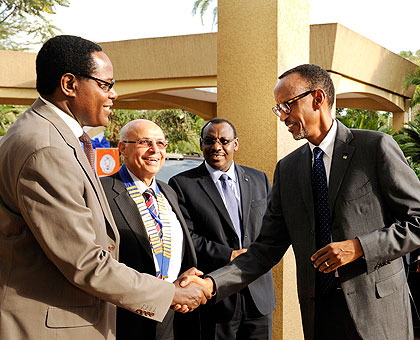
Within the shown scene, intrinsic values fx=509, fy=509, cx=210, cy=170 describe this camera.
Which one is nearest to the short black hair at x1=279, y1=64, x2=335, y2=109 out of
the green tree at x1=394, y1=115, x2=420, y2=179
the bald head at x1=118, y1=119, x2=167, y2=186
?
the bald head at x1=118, y1=119, x2=167, y2=186

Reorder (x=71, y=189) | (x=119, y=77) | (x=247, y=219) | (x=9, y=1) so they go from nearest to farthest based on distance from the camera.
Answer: (x=71, y=189) < (x=247, y=219) < (x=119, y=77) < (x=9, y=1)

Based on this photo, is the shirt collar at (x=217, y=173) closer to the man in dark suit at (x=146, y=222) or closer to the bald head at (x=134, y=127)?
the man in dark suit at (x=146, y=222)

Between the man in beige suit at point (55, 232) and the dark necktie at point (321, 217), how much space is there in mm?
1007

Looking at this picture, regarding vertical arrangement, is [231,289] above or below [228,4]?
below

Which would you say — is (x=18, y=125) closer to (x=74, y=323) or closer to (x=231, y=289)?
(x=74, y=323)

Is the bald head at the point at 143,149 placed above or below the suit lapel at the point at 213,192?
above

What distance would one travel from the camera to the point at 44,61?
7.27ft

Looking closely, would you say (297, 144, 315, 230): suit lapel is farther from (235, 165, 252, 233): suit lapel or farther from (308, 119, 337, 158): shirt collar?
(235, 165, 252, 233): suit lapel

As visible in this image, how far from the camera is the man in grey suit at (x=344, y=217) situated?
8.18ft

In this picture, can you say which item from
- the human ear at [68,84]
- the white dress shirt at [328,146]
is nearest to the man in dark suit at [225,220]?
the white dress shirt at [328,146]

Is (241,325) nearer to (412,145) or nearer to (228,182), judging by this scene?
(228,182)

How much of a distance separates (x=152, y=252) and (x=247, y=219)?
0.95 metres

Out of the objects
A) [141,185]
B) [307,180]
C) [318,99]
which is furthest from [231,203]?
[318,99]

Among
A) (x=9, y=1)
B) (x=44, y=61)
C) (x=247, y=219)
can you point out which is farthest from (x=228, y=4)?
(x=9, y=1)
